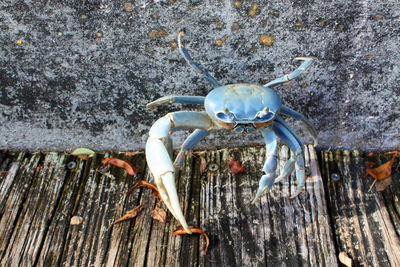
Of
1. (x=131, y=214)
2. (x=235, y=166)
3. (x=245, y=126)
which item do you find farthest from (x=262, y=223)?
(x=131, y=214)

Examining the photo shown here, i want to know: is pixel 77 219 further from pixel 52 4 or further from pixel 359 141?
pixel 359 141

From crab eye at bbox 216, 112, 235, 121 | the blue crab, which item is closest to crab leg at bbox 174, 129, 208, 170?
the blue crab

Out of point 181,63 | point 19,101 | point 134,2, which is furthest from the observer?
point 19,101

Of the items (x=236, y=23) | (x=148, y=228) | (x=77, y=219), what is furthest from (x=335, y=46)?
(x=77, y=219)

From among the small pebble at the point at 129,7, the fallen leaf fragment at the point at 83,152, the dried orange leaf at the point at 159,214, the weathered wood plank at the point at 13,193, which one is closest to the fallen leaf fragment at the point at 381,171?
the dried orange leaf at the point at 159,214

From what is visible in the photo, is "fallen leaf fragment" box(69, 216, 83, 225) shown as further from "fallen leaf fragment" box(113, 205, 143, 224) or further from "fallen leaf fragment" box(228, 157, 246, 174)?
"fallen leaf fragment" box(228, 157, 246, 174)

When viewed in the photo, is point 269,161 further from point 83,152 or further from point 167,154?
point 83,152

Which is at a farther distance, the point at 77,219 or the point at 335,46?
the point at 77,219
